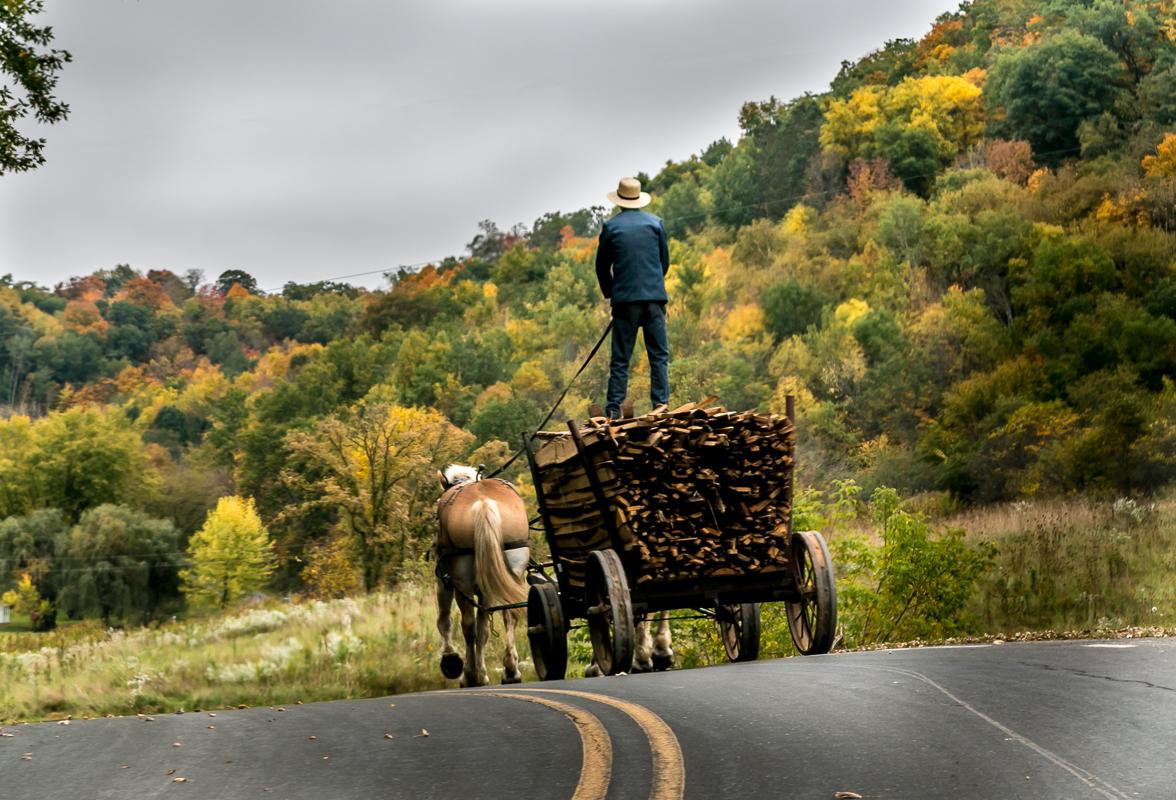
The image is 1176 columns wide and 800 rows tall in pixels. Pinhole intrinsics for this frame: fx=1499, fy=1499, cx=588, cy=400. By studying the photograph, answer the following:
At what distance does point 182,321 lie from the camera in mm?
180875

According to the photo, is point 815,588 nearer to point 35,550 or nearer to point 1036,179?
point 1036,179

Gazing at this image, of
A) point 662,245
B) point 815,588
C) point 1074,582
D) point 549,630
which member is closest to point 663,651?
point 549,630

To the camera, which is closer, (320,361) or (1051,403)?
(1051,403)

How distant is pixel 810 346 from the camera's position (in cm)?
9412

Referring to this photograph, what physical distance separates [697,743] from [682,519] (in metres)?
5.24

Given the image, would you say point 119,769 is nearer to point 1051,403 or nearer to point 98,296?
point 1051,403

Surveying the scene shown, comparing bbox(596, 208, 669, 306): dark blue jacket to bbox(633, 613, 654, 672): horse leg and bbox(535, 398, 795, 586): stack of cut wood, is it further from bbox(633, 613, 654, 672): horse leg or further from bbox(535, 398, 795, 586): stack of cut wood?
bbox(633, 613, 654, 672): horse leg

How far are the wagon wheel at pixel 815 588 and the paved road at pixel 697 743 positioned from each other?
84.8 inches

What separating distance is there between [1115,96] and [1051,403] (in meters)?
36.3

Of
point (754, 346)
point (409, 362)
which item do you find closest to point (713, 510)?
point (754, 346)

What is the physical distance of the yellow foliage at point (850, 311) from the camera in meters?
94.2

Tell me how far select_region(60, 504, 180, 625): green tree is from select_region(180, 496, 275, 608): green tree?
1.79m

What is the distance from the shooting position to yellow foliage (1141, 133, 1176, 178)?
82.1 meters

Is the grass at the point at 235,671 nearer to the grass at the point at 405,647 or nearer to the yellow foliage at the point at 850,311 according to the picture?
the grass at the point at 405,647
